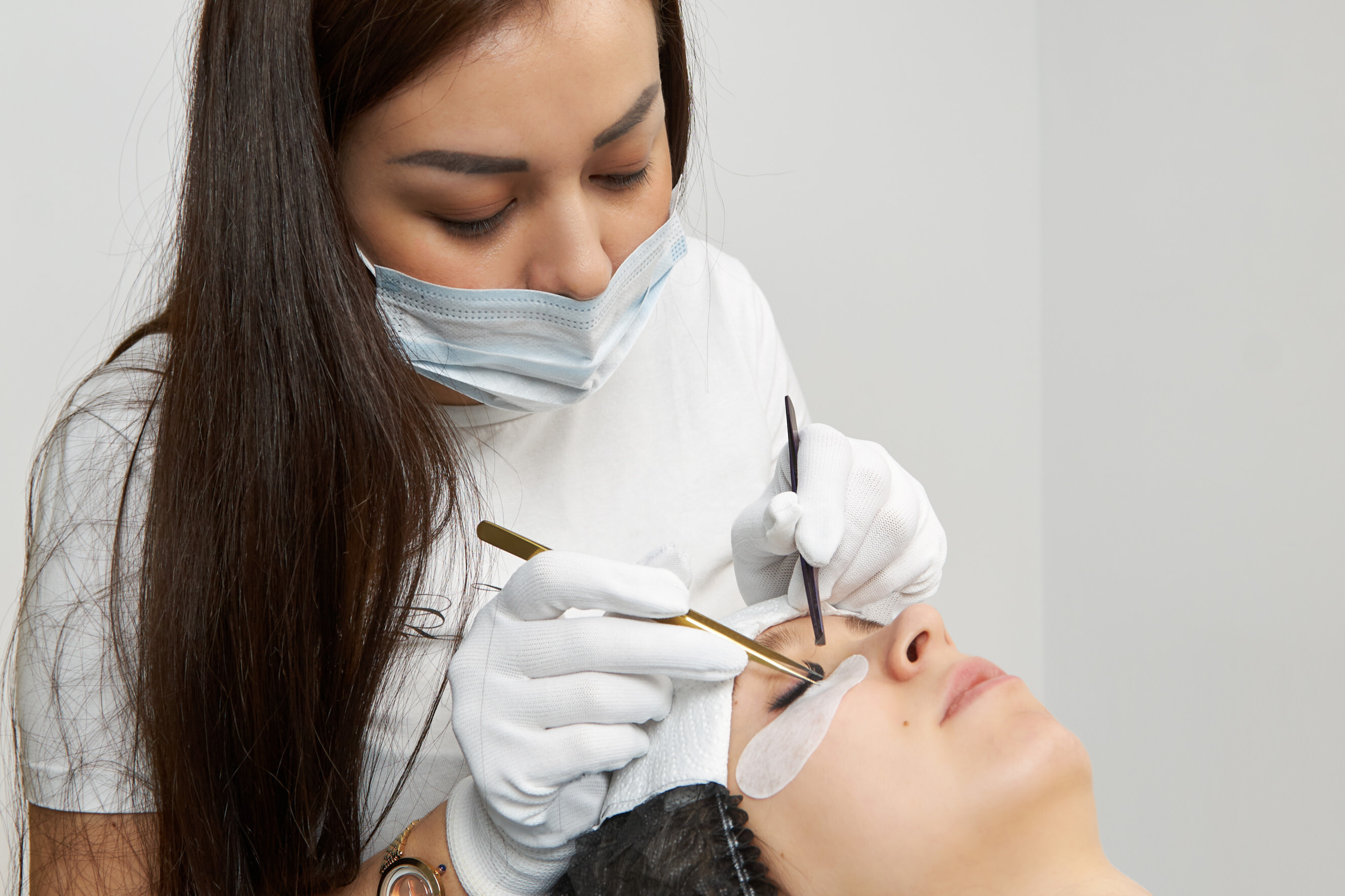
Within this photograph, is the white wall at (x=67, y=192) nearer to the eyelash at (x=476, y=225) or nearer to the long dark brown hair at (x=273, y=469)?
the long dark brown hair at (x=273, y=469)

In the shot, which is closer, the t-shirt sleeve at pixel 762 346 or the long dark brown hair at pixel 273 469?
the long dark brown hair at pixel 273 469

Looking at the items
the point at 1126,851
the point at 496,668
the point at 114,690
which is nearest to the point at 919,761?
the point at 496,668

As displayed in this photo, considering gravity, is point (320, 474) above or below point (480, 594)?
above

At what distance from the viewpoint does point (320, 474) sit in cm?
109

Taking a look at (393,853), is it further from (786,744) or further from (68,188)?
(68,188)

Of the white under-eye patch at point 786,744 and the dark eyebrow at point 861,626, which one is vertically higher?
the dark eyebrow at point 861,626

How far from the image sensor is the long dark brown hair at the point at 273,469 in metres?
1.06

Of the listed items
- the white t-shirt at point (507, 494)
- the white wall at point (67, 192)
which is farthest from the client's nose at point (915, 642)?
the white wall at point (67, 192)

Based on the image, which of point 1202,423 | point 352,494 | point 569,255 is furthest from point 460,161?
point 1202,423

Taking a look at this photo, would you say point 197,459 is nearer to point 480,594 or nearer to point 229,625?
point 229,625

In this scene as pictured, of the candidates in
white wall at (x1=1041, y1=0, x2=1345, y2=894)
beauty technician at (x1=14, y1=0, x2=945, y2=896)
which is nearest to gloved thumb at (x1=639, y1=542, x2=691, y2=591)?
beauty technician at (x1=14, y1=0, x2=945, y2=896)

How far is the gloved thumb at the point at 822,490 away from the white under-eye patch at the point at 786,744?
0.17 metres

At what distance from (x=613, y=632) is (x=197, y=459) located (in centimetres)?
50

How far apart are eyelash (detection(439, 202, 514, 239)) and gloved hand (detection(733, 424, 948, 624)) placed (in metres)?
0.47
